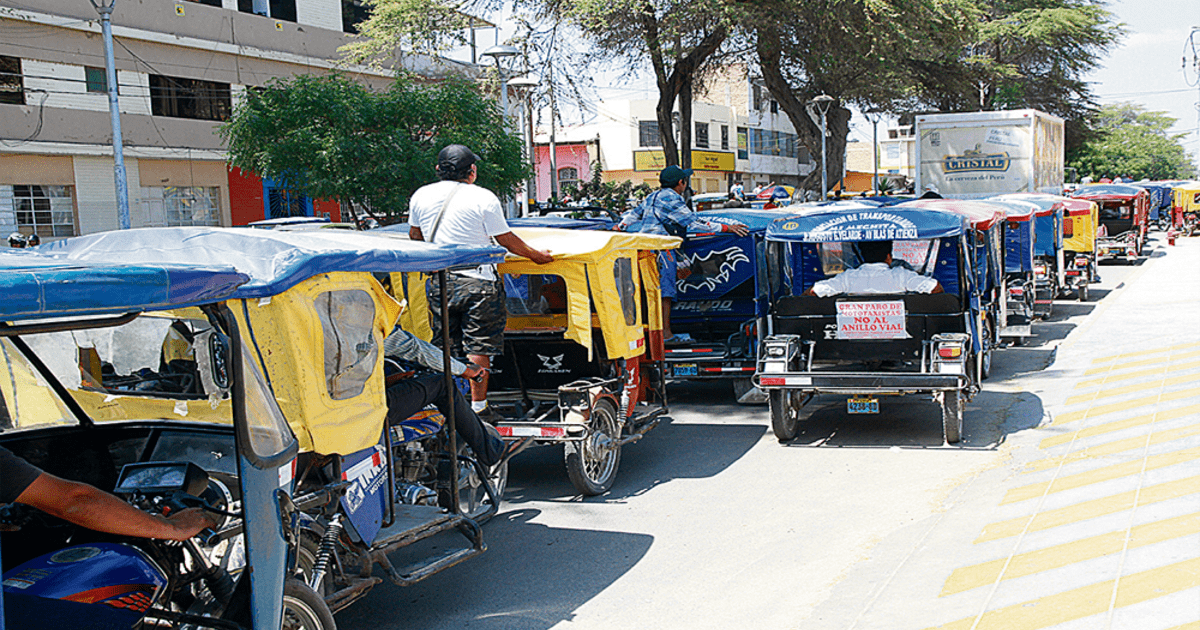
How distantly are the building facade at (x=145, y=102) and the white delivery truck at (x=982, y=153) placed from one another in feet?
51.0

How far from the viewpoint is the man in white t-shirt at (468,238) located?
7.27 metres

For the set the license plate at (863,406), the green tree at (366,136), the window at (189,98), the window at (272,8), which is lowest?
the license plate at (863,406)

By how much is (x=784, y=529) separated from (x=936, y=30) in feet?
70.8

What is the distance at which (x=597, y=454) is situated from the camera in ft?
25.3

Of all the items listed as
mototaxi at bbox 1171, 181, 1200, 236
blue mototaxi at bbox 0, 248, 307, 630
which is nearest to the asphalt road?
blue mototaxi at bbox 0, 248, 307, 630

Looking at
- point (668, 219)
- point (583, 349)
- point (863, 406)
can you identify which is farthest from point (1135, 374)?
point (583, 349)

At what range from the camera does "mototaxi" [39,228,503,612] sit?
14.5 ft

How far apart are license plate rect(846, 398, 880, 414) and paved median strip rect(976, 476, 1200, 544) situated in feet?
7.91

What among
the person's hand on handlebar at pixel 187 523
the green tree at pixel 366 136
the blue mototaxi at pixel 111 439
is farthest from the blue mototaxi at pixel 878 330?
the green tree at pixel 366 136

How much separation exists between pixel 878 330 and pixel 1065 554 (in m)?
3.86

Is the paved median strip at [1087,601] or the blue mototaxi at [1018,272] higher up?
the blue mototaxi at [1018,272]

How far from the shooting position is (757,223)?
37.3ft

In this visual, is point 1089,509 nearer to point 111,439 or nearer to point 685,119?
point 111,439

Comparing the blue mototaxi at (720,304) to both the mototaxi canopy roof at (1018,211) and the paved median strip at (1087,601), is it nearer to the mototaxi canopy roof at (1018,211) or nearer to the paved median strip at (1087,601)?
the mototaxi canopy roof at (1018,211)
